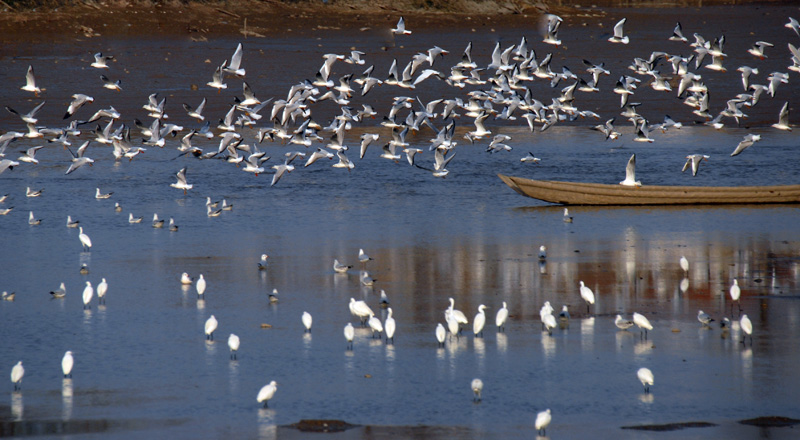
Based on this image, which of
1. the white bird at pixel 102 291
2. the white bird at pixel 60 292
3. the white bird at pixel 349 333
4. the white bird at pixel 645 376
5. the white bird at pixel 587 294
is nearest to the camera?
the white bird at pixel 645 376

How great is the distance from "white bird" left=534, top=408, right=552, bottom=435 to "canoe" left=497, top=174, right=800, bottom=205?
41.9 ft

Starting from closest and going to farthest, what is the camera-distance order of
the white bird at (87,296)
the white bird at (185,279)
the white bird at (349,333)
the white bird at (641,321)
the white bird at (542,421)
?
the white bird at (542,421)
the white bird at (349,333)
the white bird at (641,321)
the white bird at (87,296)
the white bird at (185,279)

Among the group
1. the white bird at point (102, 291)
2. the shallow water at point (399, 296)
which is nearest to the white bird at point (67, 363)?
the shallow water at point (399, 296)

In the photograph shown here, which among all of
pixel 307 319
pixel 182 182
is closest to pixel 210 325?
pixel 307 319

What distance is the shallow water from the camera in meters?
10.8

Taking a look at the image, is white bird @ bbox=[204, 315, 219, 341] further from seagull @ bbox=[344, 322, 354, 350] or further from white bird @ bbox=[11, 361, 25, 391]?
white bird @ bbox=[11, 361, 25, 391]

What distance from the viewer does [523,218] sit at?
2156 centimetres

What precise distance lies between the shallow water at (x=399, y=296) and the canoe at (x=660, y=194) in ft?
1.39

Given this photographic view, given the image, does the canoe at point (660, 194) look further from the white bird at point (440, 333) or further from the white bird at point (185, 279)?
the white bird at point (440, 333)

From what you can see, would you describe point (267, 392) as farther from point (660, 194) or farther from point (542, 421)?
point (660, 194)

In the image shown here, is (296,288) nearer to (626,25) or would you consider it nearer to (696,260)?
(696,260)

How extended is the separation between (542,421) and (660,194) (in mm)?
13351

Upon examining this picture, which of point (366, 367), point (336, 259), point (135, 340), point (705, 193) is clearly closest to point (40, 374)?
point (135, 340)

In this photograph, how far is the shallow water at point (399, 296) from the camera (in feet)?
35.5
